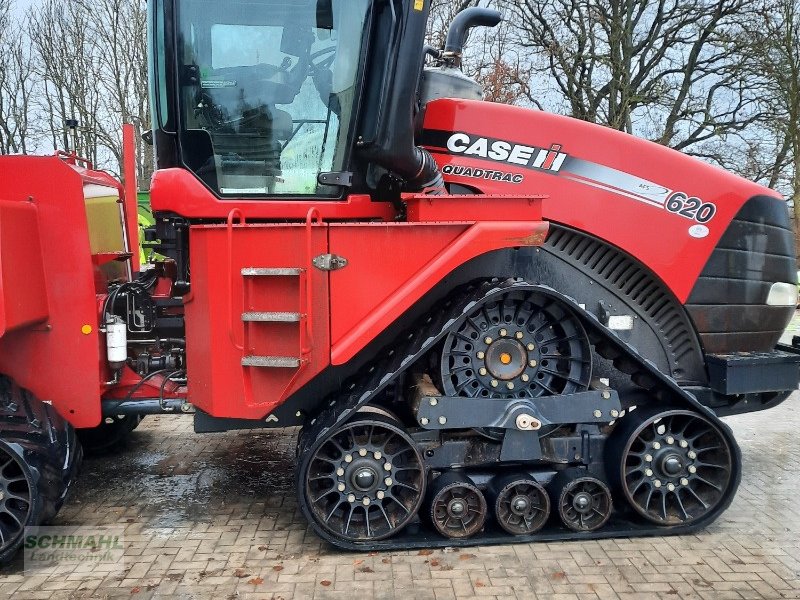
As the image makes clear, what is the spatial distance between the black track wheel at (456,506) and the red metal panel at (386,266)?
0.84 m

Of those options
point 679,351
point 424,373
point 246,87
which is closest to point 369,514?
point 424,373

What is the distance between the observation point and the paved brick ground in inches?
133

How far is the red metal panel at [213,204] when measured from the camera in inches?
150

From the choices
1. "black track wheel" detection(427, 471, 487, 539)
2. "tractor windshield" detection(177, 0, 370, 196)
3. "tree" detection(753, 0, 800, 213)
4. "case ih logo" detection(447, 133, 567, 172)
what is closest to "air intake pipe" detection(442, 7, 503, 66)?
"case ih logo" detection(447, 133, 567, 172)

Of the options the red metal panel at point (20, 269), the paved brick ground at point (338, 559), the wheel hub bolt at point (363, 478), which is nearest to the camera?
the paved brick ground at point (338, 559)

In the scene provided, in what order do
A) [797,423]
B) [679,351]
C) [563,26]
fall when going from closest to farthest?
1. [679,351]
2. [797,423]
3. [563,26]

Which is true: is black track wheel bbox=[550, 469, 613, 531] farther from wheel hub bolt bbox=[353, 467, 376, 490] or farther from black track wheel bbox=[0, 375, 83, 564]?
black track wheel bbox=[0, 375, 83, 564]

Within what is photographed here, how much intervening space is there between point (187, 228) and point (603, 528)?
2.70 metres

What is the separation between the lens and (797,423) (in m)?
6.37

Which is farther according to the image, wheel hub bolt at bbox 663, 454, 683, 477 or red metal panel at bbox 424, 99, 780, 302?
red metal panel at bbox 424, 99, 780, 302

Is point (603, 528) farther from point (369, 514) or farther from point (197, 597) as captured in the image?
point (197, 597)

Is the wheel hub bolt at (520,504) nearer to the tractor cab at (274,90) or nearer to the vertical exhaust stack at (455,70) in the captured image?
the tractor cab at (274,90)

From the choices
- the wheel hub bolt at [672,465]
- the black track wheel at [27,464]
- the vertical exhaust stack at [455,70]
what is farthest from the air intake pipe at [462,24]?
the black track wheel at [27,464]

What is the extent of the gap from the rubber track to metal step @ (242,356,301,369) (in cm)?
34
